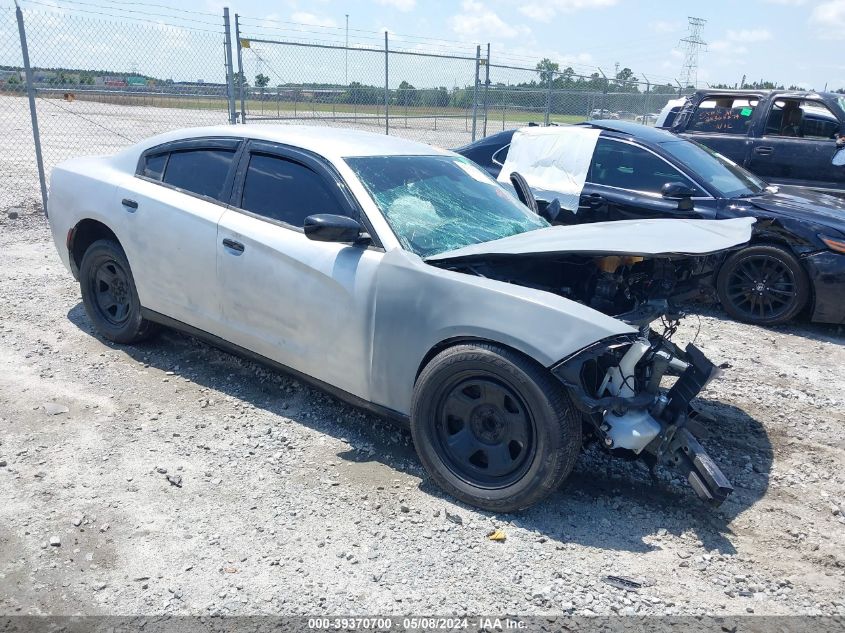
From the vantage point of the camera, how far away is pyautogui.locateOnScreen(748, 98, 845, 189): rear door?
8.60m

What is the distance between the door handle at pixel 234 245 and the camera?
3.95 metres

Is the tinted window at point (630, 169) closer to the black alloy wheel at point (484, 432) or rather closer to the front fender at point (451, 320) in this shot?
the front fender at point (451, 320)

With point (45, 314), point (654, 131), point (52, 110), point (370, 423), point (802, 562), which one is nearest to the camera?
point (802, 562)

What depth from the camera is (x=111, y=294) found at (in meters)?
5.03

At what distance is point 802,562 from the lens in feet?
9.85

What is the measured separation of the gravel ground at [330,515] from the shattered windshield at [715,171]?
251cm

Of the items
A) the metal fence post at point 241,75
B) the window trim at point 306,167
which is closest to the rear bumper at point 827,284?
the window trim at point 306,167

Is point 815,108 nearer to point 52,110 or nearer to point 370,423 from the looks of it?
point 370,423

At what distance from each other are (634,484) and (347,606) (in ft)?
5.50

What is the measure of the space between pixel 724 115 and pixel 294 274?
774 cm

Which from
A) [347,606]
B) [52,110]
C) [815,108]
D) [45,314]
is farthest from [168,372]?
[52,110]

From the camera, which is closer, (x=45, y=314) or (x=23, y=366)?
(x=23, y=366)

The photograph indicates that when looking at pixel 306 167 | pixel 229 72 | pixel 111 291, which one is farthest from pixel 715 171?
pixel 229 72

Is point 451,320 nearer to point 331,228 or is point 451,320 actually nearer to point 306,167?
point 331,228
